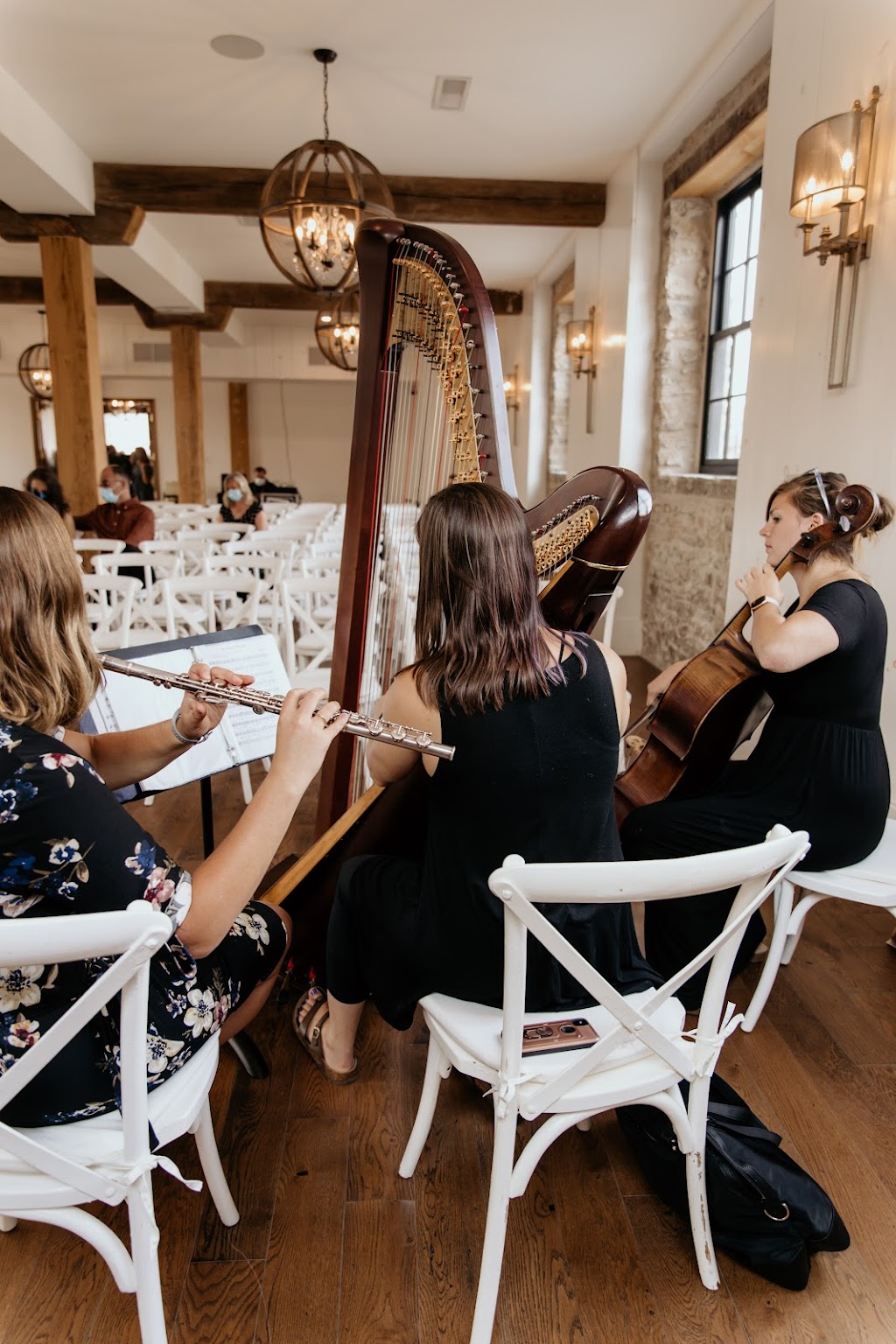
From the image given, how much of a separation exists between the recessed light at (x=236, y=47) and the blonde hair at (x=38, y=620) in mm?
4158

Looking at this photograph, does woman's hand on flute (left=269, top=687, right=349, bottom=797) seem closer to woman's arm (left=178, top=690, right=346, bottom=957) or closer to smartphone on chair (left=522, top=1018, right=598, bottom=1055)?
woman's arm (left=178, top=690, right=346, bottom=957)

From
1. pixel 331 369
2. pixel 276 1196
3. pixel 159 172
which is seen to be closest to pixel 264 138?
pixel 159 172

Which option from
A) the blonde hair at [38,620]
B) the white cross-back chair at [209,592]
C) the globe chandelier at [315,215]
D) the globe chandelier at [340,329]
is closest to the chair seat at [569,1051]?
the blonde hair at [38,620]

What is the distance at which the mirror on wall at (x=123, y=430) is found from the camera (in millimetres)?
13484

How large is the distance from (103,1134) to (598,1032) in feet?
2.24

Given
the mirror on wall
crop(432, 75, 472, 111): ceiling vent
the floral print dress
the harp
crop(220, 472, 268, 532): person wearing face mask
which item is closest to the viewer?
the floral print dress

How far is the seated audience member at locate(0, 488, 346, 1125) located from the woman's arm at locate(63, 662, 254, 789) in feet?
0.96

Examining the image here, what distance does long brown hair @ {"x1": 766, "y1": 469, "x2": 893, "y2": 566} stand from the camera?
205 cm

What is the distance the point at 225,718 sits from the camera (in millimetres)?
2055

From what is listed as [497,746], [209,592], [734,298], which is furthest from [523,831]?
[734,298]

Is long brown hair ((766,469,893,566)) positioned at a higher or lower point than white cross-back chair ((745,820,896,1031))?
higher

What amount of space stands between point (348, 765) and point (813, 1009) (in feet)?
4.08

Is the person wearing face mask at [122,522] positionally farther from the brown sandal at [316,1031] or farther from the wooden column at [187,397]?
the wooden column at [187,397]

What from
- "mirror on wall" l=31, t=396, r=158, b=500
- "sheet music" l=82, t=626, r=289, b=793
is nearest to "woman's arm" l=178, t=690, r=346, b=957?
"sheet music" l=82, t=626, r=289, b=793
